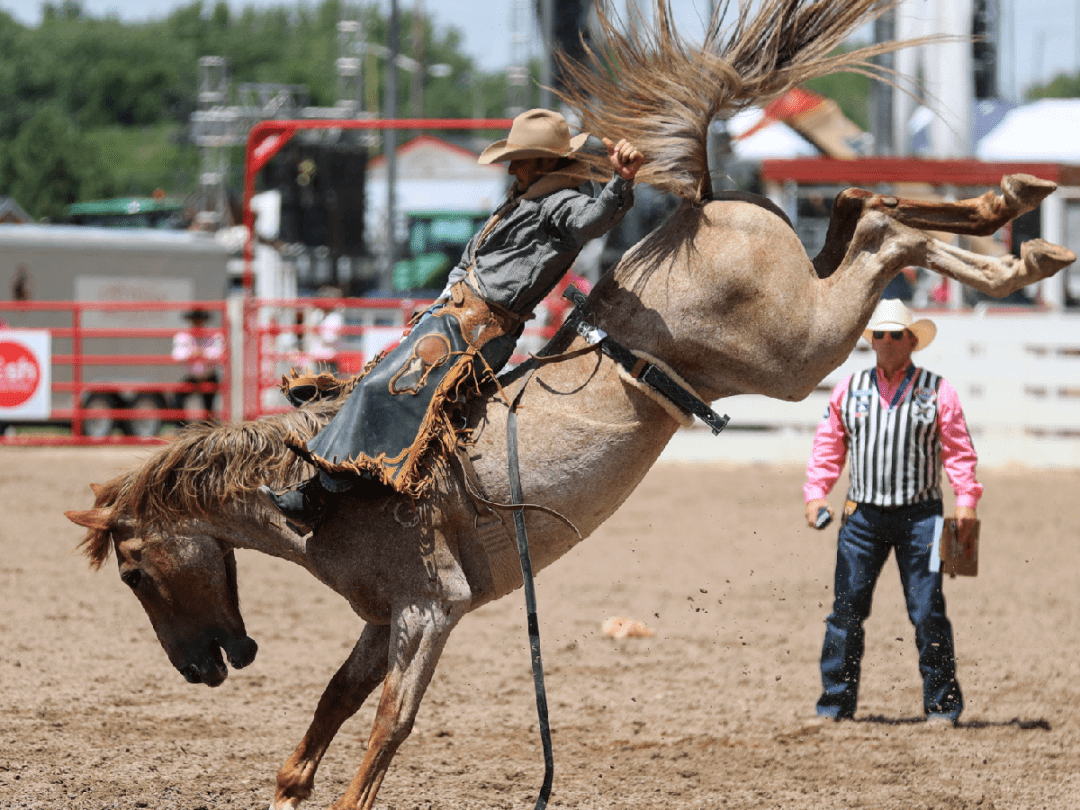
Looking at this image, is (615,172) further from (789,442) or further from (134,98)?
(134,98)

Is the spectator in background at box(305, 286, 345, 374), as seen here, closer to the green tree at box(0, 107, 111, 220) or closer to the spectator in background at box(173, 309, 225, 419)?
the spectator in background at box(173, 309, 225, 419)

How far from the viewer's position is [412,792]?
4691 mm

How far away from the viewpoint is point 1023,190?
398 cm

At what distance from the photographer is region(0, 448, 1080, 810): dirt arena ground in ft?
15.5

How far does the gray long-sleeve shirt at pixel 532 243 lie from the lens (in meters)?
3.89

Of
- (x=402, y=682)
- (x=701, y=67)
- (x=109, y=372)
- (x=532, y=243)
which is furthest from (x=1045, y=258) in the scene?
(x=109, y=372)

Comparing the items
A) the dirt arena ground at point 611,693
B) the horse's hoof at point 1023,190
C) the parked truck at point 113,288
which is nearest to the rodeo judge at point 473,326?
the horse's hoof at point 1023,190

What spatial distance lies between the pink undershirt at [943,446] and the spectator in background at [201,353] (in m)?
10.4

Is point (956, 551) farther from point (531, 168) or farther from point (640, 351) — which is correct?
point (531, 168)

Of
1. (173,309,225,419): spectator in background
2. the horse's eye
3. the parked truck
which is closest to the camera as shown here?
the horse's eye

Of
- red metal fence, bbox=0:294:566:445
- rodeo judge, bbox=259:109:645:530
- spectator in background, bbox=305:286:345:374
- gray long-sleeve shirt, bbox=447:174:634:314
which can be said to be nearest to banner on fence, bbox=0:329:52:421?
red metal fence, bbox=0:294:566:445

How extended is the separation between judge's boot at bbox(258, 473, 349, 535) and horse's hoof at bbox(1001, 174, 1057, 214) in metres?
2.18

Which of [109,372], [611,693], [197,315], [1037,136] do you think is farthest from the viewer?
[1037,136]

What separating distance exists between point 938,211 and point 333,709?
98.6 inches
